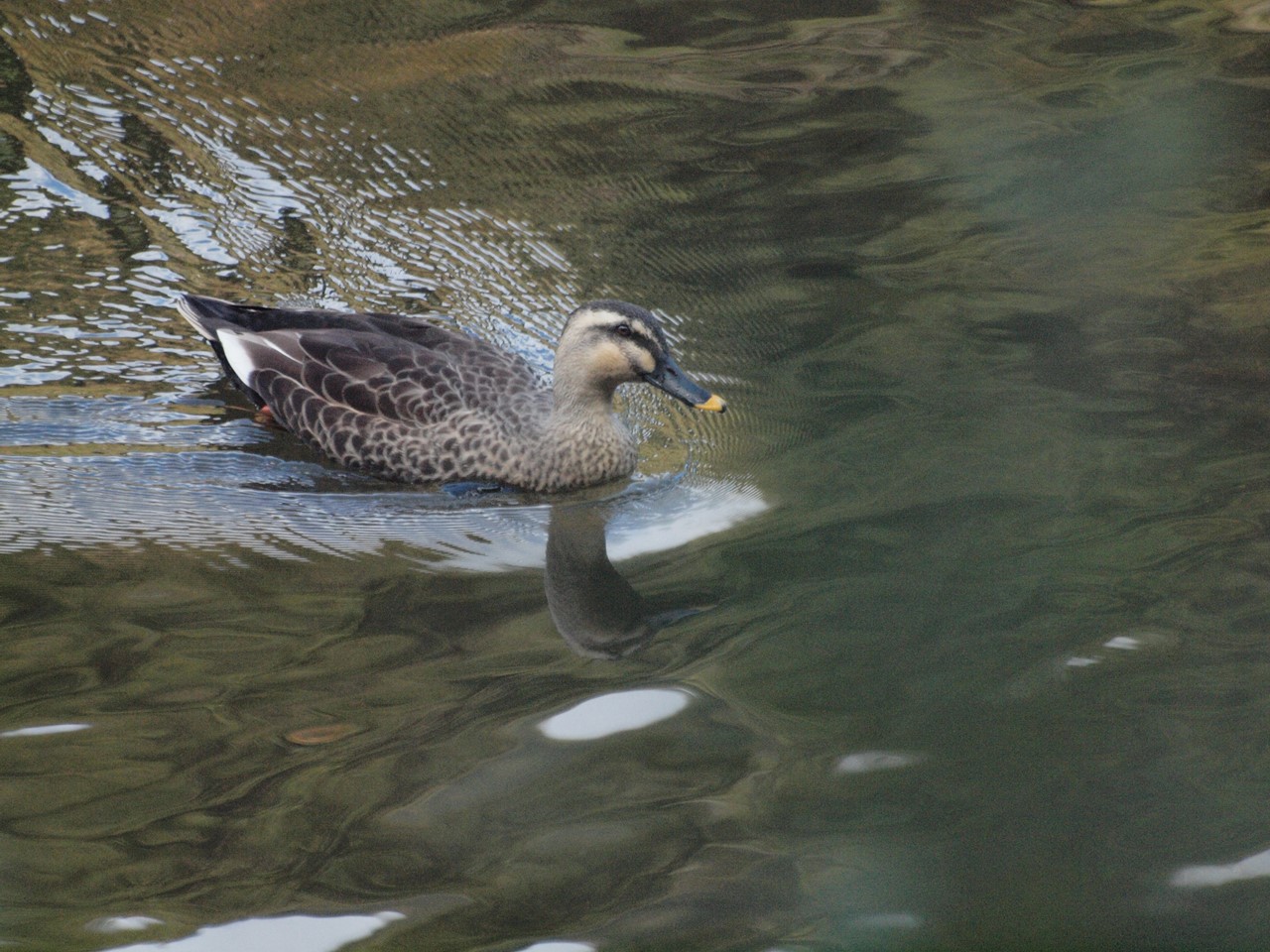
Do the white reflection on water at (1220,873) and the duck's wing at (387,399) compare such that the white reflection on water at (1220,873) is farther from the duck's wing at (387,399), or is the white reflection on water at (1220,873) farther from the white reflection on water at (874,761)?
the duck's wing at (387,399)

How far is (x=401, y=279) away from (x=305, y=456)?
1777 mm

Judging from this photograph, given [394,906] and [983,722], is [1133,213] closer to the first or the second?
[983,722]

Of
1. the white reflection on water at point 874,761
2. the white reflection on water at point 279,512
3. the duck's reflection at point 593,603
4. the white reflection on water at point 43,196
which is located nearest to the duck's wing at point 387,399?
the white reflection on water at point 279,512

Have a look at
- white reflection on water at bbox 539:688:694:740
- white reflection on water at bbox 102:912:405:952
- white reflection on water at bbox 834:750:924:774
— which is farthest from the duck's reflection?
white reflection on water at bbox 102:912:405:952

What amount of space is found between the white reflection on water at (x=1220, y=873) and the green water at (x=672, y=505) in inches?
0.7

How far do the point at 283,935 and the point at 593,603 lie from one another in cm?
186

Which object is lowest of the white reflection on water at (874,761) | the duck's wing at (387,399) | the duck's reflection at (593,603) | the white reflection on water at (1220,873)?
the white reflection on water at (1220,873)

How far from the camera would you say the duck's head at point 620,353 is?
20.7 feet

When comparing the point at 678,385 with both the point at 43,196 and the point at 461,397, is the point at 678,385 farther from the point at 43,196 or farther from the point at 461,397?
the point at 43,196

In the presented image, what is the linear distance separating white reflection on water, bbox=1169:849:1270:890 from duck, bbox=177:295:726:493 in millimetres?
3014

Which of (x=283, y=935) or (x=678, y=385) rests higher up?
(x=678, y=385)

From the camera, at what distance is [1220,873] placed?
11.9 ft

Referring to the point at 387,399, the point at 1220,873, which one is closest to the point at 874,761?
the point at 1220,873

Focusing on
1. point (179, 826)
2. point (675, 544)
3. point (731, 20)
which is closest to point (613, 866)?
point (179, 826)
